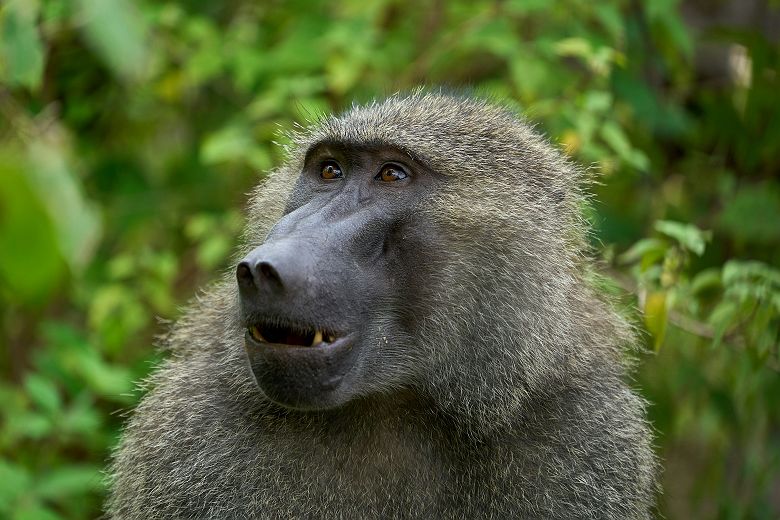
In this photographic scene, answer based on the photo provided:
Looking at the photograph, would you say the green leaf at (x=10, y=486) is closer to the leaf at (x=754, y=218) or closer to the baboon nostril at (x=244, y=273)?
the baboon nostril at (x=244, y=273)

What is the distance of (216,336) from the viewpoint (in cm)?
312

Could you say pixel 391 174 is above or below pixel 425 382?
above

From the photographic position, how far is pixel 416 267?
8.91 feet

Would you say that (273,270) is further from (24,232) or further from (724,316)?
(724,316)

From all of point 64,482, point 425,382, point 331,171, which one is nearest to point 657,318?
point 425,382

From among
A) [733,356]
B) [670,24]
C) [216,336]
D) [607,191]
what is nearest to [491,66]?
[607,191]

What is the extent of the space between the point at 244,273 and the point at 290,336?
0.74 feet

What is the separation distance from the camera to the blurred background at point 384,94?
401 centimetres

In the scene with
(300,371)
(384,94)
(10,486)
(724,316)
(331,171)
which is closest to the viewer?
(300,371)

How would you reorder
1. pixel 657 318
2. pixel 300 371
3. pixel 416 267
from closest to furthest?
pixel 300 371 → pixel 416 267 → pixel 657 318

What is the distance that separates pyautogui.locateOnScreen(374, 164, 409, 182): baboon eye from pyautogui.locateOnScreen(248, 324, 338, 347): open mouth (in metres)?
0.56

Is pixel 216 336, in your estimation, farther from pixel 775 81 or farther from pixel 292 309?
pixel 775 81

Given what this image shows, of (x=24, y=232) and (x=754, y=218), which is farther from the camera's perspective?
(x=754, y=218)

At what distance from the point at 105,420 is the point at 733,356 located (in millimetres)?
3260
